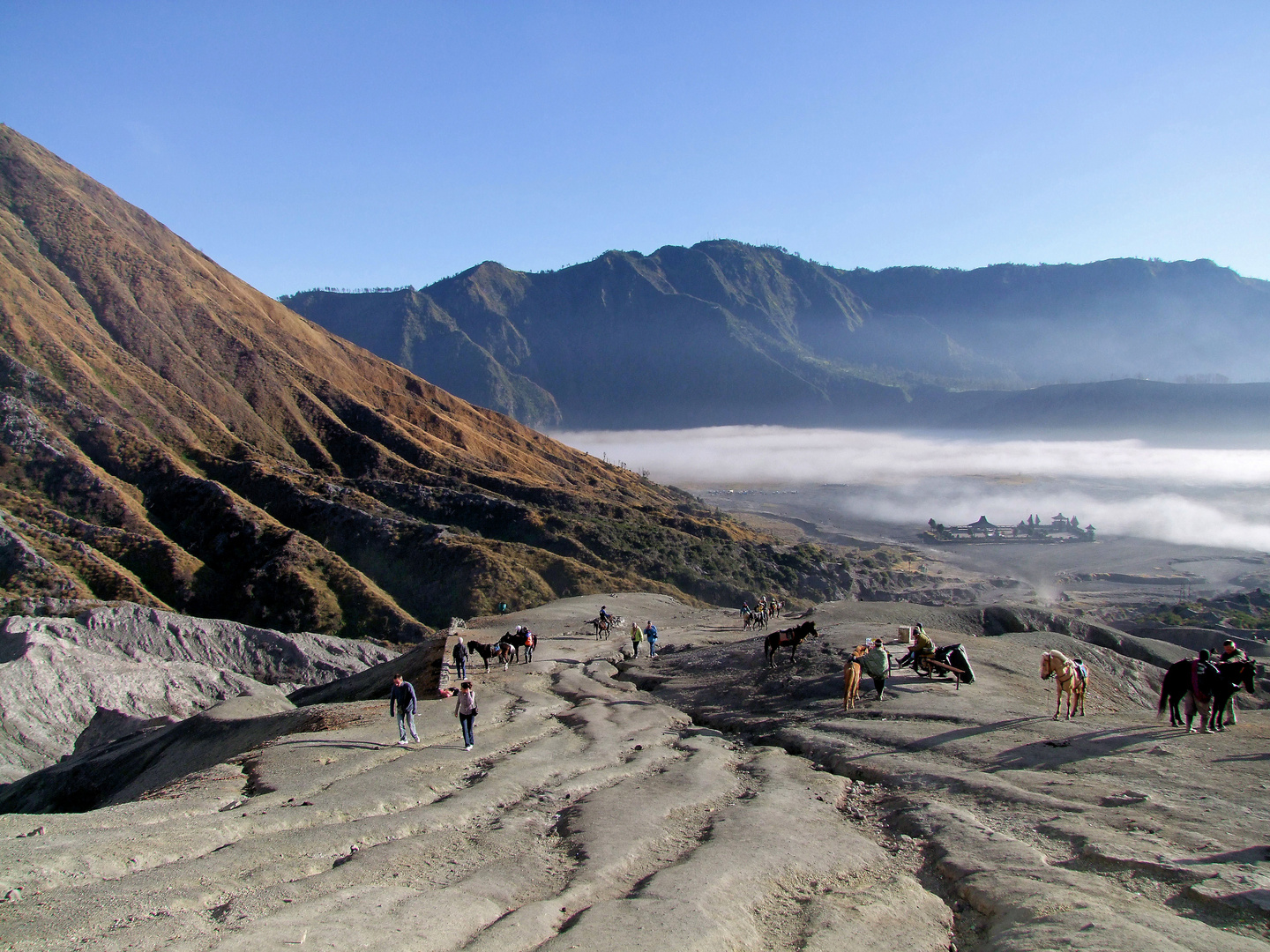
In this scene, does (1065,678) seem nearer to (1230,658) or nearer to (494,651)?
(1230,658)

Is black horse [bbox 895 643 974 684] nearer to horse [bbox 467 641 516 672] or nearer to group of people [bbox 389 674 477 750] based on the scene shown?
group of people [bbox 389 674 477 750]

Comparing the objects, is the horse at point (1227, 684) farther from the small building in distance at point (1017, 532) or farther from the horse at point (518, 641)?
the small building in distance at point (1017, 532)

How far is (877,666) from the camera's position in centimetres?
1780

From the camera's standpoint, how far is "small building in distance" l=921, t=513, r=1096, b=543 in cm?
13225

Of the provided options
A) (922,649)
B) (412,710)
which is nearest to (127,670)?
(412,710)

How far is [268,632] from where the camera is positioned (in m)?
41.8

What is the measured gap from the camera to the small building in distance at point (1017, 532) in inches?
5207

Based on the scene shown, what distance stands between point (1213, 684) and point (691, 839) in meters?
11.1

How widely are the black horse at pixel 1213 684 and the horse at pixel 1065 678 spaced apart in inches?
62.8

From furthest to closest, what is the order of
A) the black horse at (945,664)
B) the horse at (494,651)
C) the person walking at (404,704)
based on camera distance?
the horse at (494,651) < the black horse at (945,664) < the person walking at (404,704)

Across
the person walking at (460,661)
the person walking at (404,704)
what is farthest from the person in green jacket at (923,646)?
the person walking at (460,661)

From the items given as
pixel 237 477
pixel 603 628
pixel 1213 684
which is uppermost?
pixel 237 477

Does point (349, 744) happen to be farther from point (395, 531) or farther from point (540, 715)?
point (395, 531)

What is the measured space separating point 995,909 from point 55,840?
10880mm
